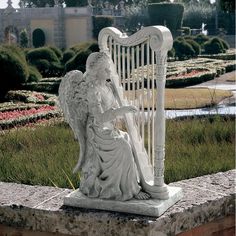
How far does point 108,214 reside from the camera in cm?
330

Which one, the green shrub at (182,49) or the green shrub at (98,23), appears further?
the green shrub at (98,23)

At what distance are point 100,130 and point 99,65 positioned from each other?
0.39m

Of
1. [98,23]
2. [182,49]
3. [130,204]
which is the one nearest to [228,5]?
[130,204]

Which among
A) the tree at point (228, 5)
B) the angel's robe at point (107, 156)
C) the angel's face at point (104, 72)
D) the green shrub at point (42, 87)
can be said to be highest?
the tree at point (228, 5)

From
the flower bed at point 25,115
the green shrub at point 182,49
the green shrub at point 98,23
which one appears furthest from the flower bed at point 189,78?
the green shrub at point 98,23

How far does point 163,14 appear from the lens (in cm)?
3903

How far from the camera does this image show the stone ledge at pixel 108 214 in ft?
10.6

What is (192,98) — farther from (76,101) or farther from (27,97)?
(76,101)

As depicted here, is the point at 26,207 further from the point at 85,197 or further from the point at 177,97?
the point at 177,97

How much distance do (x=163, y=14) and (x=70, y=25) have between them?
663 centimetres

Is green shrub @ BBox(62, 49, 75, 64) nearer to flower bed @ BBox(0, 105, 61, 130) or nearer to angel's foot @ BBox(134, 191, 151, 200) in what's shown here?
flower bed @ BBox(0, 105, 61, 130)

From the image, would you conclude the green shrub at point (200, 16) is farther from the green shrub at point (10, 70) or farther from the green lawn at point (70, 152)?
the green lawn at point (70, 152)

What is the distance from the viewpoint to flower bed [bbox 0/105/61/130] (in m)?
9.18

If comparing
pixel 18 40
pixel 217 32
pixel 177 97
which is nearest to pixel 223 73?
pixel 177 97
